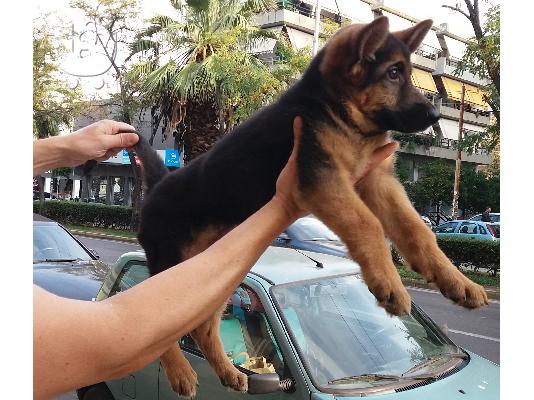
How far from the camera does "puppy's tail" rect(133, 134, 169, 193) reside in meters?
1.14

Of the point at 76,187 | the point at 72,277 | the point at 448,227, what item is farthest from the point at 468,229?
the point at 72,277

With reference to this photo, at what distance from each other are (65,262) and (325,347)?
180cm

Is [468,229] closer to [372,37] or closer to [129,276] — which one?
[372,37]

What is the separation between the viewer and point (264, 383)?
166 cm

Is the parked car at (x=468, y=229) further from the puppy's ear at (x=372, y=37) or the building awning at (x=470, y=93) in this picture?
the puppy's ear at (x=372, y=37)

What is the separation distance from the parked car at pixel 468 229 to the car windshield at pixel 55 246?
2138mm

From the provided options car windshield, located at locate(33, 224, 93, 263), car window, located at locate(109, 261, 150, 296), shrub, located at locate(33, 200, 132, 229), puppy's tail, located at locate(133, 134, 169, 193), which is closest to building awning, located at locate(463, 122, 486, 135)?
puppy's tail, located at locate(133, 134, 169, 193)

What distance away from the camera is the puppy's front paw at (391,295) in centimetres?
79

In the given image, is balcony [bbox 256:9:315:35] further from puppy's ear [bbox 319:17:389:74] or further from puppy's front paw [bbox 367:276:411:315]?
puppy's front paw [bbox 367:276:411:315]

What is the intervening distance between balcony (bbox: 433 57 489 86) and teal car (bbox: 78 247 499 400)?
791 mm

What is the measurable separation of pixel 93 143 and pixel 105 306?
59 centimetres

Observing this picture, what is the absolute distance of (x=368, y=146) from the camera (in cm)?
88

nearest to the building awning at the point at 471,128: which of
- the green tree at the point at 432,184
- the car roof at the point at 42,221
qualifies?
the green tree at the point at 432,184
